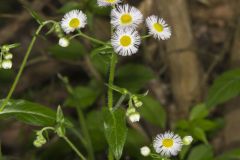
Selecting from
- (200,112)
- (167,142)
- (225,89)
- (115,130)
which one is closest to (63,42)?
(115,130)

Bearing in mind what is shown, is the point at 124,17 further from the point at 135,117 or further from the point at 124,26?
the point at 135,117

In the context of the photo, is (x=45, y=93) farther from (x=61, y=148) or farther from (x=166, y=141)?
(x=166, y=141)

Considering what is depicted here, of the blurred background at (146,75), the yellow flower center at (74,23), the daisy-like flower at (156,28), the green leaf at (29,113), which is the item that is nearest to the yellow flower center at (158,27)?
the daisy-like flower at (156,28)

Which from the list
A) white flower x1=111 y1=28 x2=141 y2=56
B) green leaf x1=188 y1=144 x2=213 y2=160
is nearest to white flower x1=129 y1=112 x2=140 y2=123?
white flower x1=111 y1=28 x2=141 y2=56

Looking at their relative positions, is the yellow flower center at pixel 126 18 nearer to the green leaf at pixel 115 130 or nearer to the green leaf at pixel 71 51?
the green leaf at pixel 115 130

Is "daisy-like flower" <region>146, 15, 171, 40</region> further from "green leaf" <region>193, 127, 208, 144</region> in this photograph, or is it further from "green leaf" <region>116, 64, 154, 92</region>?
"green leaf" <region>116, 64, 154, 92</region>
